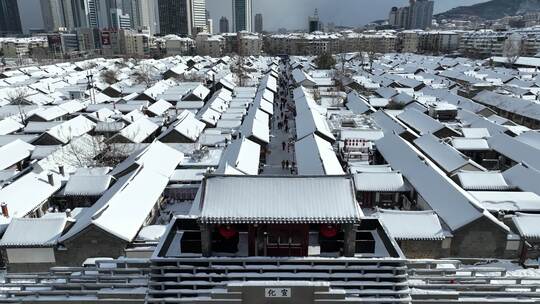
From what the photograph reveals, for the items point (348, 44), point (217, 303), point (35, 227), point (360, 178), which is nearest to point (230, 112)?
point (360, 178)

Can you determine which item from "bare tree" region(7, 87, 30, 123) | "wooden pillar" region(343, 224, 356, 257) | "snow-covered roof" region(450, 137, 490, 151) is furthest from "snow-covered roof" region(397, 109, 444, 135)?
"bare tree" region(7, 87, 30, 123)

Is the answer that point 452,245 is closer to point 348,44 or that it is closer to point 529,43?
point 529,43

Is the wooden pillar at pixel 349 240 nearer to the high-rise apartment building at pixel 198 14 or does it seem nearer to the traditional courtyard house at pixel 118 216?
the traditional courtyard house at pixel 118 216

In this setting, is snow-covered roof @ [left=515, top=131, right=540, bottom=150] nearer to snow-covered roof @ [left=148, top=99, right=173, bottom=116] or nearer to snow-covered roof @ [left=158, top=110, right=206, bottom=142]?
snow-covered roof @ [left=158, top=110, right=206, bottom=142]

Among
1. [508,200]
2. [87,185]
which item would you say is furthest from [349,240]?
[87,185]

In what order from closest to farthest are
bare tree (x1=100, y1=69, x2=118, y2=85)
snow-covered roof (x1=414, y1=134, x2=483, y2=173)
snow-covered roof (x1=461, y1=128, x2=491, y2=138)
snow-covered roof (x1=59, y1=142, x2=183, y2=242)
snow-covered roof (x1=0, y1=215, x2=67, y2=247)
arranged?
snow-covered roof (x1=0, y1=215, x2=67, y2=247)
snow-covered roof (x1=59, y1=142, x2=183, y2=242)
snow-covered roof (x1=414, y1=134, x2=483, y2=173)
snow-covered roof (x1=461, y1=128, x2=491, y2=138)
bare tree (x1=100, y1=69, x2=118, y2=85)

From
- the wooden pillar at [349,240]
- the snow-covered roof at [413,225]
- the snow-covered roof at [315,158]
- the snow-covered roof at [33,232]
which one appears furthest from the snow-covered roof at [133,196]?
the snow-covered roof at [413,225]
